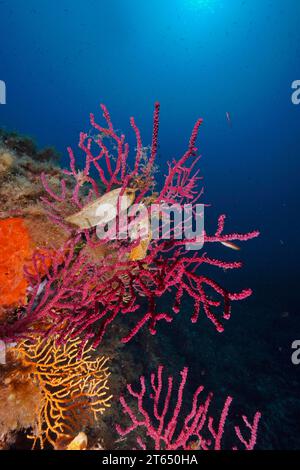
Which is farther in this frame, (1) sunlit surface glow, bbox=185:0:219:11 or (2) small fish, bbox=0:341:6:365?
(1) sunlit surface glow, bbox=185:0:219:11

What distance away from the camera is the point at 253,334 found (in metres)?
12.0

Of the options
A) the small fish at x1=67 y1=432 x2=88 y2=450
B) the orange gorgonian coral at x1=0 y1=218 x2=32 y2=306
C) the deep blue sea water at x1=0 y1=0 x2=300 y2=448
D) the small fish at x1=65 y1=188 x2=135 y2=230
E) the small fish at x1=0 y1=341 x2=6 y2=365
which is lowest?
the small fish at x1=67 y1=432 x2=88 y2=450

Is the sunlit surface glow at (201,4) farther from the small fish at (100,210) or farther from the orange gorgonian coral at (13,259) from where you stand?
the orange gorgonian coral at (13,259)

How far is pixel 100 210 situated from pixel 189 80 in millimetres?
98369

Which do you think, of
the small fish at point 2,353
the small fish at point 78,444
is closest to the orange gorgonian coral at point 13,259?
the small fish at point 2,353

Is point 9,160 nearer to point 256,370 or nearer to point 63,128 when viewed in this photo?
point 256,370

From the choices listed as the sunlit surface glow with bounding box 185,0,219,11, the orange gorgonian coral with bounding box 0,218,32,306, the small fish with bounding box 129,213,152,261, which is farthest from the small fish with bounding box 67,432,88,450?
the sunlit surface glow with bounding box 185,0,219,11

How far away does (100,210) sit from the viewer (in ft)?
9.68

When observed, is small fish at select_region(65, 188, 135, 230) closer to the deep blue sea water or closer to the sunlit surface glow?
the deep blue sea water

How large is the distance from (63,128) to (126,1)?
46111 mm

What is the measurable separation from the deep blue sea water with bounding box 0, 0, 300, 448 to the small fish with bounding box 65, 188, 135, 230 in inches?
1608

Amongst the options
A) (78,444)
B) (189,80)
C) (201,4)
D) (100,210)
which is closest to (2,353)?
(78,444)

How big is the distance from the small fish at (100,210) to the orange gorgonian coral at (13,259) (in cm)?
51

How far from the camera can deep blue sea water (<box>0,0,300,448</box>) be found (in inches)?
2739
